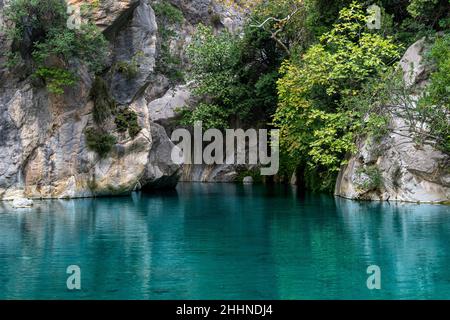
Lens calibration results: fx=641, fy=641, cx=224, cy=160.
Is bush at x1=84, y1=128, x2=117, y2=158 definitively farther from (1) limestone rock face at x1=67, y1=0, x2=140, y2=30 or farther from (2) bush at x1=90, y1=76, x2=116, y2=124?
(1) limestone rock face at x1=67, y1=0, x2=140, y2=30

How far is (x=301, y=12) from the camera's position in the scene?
38.0 metres

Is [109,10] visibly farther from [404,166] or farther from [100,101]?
[404,166]

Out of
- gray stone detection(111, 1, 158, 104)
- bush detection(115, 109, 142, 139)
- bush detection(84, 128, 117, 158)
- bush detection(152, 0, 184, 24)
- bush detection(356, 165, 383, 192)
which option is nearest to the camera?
bush detection(356, 165, 383, 192)

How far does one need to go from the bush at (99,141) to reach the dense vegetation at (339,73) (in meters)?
8.79

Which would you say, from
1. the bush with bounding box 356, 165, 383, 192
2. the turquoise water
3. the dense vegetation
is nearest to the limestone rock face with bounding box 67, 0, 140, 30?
the dense vegetation

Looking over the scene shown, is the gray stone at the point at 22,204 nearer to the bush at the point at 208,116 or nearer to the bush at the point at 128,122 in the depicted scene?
the bush at the point at 128,122

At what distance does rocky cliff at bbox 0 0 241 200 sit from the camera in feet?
103

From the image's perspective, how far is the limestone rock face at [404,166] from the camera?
26.0 meters

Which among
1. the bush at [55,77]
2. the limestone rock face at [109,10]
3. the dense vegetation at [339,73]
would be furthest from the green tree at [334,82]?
the bush at [55,77]

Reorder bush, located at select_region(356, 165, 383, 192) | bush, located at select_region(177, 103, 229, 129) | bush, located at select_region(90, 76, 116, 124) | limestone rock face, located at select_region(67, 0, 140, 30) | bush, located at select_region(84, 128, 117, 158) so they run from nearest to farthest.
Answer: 1. bush, located at select_region(356, 165, 383, 192)
2. limestone rock face, located at select_region(67, 0, 140, 30)
3. bush, located at select_region(84, 128, 117, 158)
4. bush, located at select_region(90, 76, 116, 124)
5. bush, located at select_region(177, 103, 229, 129)

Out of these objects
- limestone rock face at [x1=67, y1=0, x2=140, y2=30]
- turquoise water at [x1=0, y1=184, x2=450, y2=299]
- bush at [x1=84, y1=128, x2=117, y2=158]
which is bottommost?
turquoise water at [x1=0, y1=184, x2=450, y2=299]

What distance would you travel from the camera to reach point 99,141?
109 feet

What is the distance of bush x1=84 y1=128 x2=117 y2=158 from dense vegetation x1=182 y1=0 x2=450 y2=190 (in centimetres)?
879
